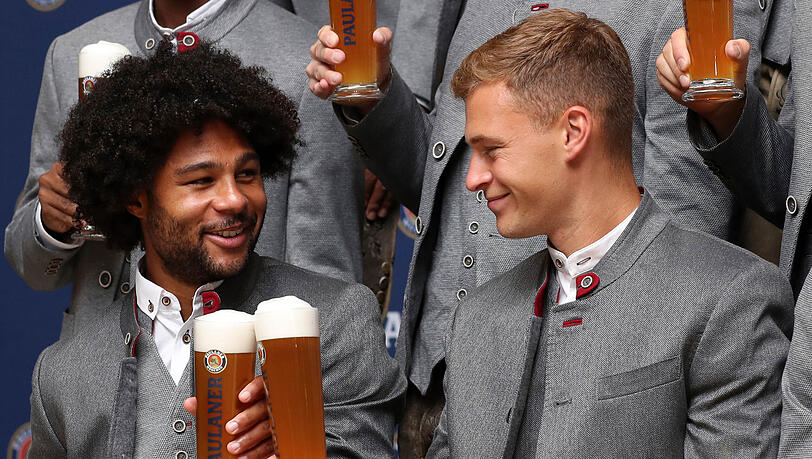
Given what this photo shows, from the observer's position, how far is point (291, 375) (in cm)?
186

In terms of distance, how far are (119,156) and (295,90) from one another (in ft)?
1.90

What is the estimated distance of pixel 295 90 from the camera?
3043mm

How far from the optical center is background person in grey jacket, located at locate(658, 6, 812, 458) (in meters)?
2.32

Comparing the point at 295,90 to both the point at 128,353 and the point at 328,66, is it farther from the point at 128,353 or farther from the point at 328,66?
the point at 128,353

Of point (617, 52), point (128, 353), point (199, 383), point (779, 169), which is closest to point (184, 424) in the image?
point (128, 353)

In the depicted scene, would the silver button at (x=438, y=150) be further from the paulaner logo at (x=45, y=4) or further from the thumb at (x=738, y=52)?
the paulaner logo at (x=45, y=4)

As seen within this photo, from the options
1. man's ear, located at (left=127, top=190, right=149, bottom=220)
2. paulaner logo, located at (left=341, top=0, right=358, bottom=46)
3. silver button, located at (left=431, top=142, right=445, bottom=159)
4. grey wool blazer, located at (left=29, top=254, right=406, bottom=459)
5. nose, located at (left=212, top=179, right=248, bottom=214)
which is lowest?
grey wool blazer, located at (left=29, top=254, right=406, bottom=459)

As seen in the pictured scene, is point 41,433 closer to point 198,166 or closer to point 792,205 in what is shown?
point 198,166

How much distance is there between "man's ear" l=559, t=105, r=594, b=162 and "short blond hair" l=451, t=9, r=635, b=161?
17mm

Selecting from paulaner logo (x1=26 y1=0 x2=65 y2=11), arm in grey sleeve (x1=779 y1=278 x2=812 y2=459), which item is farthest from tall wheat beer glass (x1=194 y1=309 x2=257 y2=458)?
paulaner logo (x1=26 y1=0 x2=65 y2=11)

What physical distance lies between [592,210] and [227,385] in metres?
0.76

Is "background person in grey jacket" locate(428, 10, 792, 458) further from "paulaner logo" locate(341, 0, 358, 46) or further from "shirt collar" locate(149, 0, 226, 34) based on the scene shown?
"shirt collar" locate(149, 0, 226, 34)

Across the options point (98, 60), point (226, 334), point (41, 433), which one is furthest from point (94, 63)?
point (226, 334)

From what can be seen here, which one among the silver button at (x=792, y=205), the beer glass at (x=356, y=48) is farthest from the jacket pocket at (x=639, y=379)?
the beer glass at (x=356, y=48)
